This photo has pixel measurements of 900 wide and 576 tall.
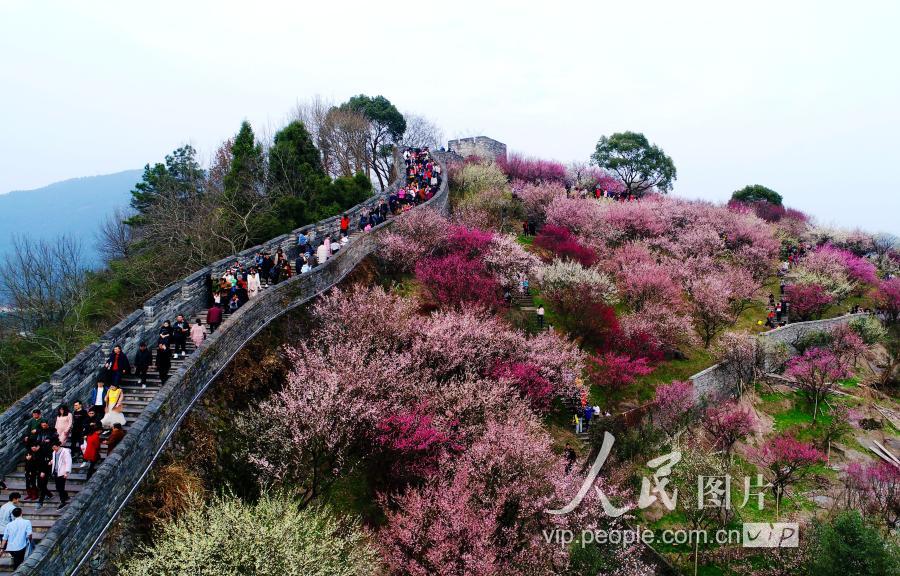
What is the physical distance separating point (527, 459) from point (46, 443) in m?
12.4

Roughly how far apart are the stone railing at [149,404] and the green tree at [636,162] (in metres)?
51.8

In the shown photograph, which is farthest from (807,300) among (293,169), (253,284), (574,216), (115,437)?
(115,437)

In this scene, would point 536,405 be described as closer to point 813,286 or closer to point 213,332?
point 213,332

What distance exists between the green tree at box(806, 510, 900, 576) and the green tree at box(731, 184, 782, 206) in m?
64.1

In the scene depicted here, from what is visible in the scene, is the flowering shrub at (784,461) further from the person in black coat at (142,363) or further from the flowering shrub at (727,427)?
the person in black coat at (142,363)

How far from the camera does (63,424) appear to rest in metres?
13.3

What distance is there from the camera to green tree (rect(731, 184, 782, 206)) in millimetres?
72250

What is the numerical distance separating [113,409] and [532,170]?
55.6 metres

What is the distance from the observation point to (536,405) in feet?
78.1

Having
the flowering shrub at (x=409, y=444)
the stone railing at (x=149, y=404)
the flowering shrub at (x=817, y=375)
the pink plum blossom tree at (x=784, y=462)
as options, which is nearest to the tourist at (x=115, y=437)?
the stone railing at (x=149, y=404)

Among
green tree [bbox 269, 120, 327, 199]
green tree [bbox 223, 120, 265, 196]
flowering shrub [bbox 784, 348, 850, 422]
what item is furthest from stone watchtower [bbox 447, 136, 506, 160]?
flowering shrub [bbox 784, 348, 850, 422]

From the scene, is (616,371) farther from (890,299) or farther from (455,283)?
(890,299)

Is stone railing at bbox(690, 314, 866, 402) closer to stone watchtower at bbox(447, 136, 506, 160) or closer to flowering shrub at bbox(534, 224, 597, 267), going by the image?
flowering shrub at bbox(534, 224, 597, 267)

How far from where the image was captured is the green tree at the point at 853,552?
52.9 ft
